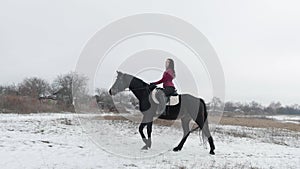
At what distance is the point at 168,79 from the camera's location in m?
8.83

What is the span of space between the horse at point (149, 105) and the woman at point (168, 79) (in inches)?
12.3

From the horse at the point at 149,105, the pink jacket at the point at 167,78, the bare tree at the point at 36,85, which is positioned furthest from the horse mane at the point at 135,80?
the bare tree at the point at 36,85

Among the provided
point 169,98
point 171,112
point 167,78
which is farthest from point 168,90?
point 171,112

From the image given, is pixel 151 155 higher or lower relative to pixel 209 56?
lower

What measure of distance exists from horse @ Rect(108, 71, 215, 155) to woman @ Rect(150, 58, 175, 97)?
1.03ft

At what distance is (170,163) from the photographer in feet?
23.7

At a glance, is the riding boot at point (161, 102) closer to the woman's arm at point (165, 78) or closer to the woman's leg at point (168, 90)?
the woman's leg at point (168, 90)

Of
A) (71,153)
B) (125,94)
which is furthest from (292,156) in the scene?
(71,153)

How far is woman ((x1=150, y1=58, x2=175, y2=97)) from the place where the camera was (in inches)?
345

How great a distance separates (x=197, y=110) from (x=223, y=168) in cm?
263

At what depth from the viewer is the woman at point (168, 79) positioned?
8766 mm

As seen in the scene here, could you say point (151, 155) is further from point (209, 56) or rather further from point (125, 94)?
point (209, 56)

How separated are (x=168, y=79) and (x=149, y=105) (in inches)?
39.2

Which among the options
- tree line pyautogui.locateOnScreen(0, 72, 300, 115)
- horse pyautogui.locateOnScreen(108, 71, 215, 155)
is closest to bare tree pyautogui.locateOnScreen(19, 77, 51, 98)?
tree line pyautogui.locateOnScreen(0, 72, 300, 115)
